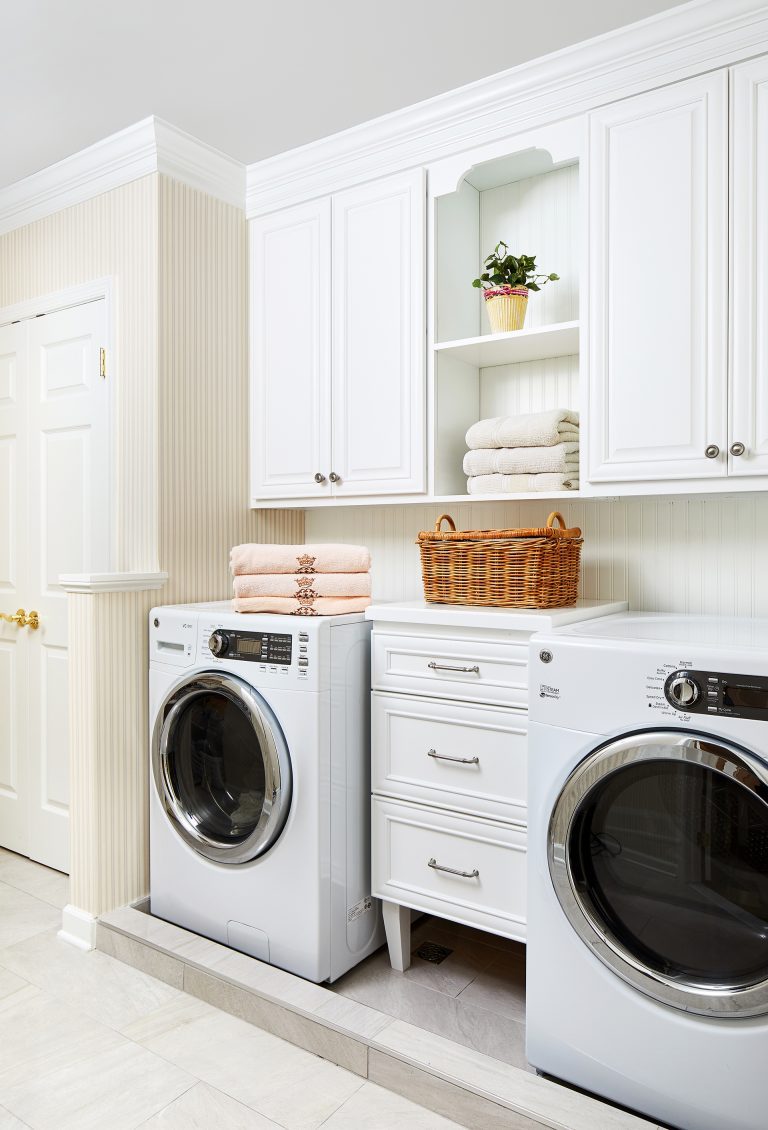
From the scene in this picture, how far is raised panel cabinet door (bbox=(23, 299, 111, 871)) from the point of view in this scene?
2.54 metres

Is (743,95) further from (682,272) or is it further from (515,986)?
(515,986)

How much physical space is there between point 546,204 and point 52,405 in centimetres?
178

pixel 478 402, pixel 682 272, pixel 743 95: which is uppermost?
pixel 743 95

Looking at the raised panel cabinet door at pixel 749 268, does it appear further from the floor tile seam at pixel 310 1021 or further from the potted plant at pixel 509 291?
the floor tile seam at pixel 310 1021

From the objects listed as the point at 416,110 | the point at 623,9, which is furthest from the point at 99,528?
the point at 623,9

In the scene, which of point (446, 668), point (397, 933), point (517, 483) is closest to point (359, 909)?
point (397, 933)

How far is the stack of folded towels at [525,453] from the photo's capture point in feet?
6.61

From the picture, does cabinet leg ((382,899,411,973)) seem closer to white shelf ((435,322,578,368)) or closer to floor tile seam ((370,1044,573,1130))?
floor tile seam ((370,1044,573,1130))

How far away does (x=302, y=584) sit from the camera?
80.4 inches

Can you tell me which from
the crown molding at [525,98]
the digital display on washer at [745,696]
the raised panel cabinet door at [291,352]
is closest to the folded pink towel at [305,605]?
the raised panel cabinet door at [291,352]

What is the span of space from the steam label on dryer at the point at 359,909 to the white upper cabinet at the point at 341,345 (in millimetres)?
1142

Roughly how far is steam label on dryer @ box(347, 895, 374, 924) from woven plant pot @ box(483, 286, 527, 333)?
1.61 metres

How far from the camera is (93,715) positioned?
86.2 inches

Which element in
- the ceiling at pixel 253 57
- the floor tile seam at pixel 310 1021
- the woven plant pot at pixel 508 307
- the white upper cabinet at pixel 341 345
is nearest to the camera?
the floor tile seam at pixel 310 1021
